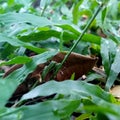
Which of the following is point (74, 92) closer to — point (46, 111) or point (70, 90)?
point (70, 90)

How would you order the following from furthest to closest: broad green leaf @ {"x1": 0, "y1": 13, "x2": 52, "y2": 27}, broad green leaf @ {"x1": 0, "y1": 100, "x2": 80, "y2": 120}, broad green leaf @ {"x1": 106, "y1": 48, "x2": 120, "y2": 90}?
1. broad green leaf @ {"x1": 0, "y1": 13, "x2": 52, "y2": 27}
2. broad green leaf @ {"x1": 106, "y1": 48, "x2": 120, "y2": 90}
3. broad green leaf @ {"x1": 0, "y1": 100, "x2": 80, "y2": 120}

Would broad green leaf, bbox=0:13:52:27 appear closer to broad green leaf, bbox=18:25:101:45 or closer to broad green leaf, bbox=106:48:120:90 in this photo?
broad green leaf, bbox=18:25:101:45

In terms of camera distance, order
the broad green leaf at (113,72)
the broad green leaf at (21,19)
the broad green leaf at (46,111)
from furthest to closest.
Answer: the broad green leaf at (21,19), the broad green leaf at (113,72), the broad green leaf at (46,111)

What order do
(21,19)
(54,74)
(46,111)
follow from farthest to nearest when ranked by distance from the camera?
(21,19)
(54,74)
(46,111)

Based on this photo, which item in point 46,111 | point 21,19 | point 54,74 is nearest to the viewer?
point 46,111

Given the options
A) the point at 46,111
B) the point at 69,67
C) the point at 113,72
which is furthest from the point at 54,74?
the point at 46,111

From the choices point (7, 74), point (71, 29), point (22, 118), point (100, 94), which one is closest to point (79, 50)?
point (71, 29)

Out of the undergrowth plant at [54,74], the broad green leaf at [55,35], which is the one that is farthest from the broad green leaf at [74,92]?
the broad green leaf at [55,35]

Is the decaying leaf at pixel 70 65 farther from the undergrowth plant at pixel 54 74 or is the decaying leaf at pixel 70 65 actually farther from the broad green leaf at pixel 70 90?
the broad green leaf at pixel 70 90

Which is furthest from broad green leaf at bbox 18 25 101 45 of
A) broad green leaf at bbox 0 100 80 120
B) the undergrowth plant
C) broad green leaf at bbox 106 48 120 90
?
broad green leaf at bbox 0 100 80 120
